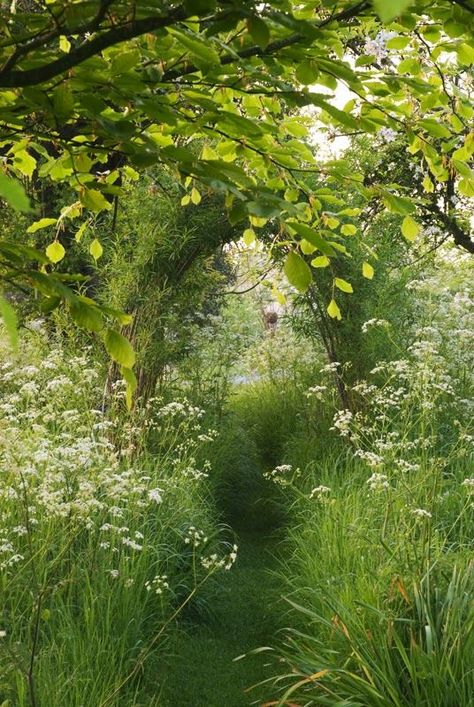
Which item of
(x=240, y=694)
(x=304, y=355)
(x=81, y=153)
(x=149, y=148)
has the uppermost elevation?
(x=304, y=355)

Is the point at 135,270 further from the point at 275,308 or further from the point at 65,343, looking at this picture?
the point at 275,308

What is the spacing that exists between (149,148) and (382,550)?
2.93 m

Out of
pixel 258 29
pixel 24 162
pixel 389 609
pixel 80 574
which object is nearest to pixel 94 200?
pixel 24 162

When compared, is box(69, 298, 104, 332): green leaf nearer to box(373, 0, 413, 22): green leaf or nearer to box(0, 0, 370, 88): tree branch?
box(0, 0, 370, 88): tree branch

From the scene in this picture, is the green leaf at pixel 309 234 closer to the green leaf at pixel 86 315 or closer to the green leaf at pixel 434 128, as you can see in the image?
the green leaf at pixel 86 315

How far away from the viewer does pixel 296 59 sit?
1575 mm

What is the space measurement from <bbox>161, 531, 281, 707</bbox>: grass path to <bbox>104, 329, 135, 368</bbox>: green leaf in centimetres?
217

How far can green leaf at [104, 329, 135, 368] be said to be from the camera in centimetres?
151

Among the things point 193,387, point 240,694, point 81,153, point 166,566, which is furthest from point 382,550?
point 193,387

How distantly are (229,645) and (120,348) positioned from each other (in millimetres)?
3509

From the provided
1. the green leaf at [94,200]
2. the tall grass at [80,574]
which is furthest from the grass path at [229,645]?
the green leaf at [94,200]

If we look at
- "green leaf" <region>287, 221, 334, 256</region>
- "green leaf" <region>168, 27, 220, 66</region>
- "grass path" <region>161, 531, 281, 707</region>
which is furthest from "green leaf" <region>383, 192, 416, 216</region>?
"grass path" <region>161, 531, 281, 707</region>

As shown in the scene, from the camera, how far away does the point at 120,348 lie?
152cm

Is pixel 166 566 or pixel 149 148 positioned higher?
pixel 149 148
